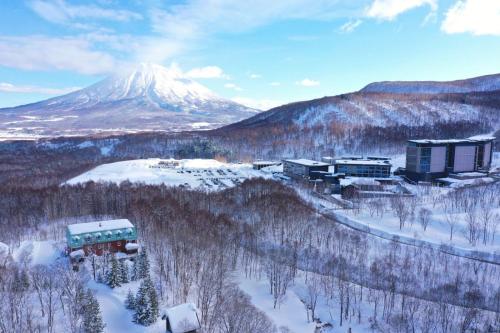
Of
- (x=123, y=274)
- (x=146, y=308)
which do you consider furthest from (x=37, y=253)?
(x=146, y=308)

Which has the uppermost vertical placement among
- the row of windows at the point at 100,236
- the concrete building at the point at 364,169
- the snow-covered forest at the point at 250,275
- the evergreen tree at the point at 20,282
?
the concrete building at the point at 364,169

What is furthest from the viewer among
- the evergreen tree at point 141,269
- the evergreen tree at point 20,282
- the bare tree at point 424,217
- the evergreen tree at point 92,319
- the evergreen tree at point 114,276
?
the bare tree at point 424,217

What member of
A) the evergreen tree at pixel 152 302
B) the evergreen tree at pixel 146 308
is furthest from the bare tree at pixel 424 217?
the evergreen tree at pixel 146 308

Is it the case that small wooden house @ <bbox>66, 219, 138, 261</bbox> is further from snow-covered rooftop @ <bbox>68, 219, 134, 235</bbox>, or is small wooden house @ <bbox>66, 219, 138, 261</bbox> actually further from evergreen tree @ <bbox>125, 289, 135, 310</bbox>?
evergreen tree @ <bbox>125, 289, 135, 310</bbox>

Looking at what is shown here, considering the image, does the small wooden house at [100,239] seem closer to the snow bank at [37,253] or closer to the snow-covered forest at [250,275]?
Result: the snow-covered forest at [250,275]

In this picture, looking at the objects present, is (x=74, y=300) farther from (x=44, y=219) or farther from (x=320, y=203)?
(x=320, y=203)

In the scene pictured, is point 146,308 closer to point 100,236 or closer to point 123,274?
point 123,274
